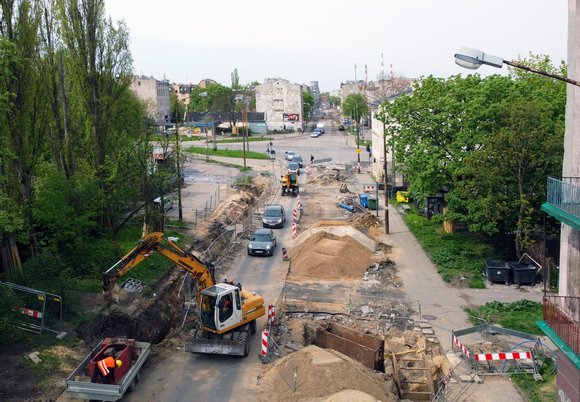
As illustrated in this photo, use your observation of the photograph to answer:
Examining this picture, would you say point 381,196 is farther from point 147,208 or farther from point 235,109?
point 235,109

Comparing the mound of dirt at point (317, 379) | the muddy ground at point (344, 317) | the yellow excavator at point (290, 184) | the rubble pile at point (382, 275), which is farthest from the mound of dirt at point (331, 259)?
the yellow excavator at point (290, 184)

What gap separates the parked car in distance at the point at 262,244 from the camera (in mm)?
33906

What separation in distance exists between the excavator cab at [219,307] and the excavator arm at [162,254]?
47.7 inches

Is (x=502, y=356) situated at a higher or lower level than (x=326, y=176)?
lower

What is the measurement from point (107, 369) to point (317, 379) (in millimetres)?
6110

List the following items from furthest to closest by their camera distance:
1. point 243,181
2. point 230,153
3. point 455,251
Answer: point 230,153 → point 243,181 → point 455,251

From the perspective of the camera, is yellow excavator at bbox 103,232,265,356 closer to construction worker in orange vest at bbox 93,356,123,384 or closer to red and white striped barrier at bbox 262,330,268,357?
red and white striped barrier at bbox 262,330,268,357

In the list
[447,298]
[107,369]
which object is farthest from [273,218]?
[107,369]

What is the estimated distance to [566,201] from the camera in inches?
583

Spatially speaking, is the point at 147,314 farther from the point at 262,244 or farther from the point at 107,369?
the point at 262,244

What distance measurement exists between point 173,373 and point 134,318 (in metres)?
4.50

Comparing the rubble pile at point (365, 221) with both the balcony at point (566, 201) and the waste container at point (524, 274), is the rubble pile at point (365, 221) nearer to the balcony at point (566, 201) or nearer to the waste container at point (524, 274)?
the waste container at point (524, 274)

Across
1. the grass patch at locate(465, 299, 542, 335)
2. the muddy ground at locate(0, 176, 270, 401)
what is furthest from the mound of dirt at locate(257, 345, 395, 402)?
the grass patch at locate(465, 299, 542, 335)

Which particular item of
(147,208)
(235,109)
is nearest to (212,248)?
(147,208)
